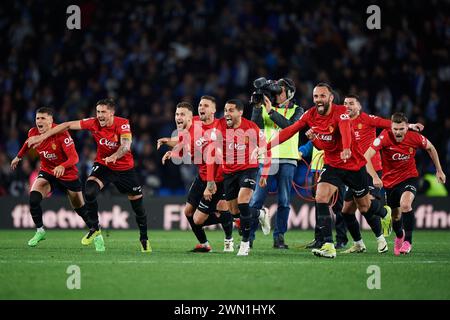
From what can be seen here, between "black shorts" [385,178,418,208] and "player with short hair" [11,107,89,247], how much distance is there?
461 centimetres

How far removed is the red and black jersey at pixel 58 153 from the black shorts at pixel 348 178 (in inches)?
164

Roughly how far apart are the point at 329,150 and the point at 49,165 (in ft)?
15.5

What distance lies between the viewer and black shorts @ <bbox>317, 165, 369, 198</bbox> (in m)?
11.6

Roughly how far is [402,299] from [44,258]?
5.24m

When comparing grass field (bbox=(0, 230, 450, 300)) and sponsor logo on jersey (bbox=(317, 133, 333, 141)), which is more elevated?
sponsor logo on jersey (bbox=(317, 133, 333, 141))

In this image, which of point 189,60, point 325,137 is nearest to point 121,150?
point 325,137

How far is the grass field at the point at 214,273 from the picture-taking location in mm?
8133

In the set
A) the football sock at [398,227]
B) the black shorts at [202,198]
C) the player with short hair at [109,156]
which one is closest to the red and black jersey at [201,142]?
the black shorts at [202,198]

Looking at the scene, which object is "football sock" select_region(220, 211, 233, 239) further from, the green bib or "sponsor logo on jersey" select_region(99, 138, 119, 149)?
"sponsor logo on jersey" select_region(99, 138, 119, 149)

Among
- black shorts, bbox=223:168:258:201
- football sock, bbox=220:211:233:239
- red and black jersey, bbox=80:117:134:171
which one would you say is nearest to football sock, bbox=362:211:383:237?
black shorts, bbox=223:168:258:201

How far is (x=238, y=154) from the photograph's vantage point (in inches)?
472

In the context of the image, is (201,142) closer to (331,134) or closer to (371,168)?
(331,134)

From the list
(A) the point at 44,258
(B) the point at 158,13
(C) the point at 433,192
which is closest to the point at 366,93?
(C) the point at 433,192

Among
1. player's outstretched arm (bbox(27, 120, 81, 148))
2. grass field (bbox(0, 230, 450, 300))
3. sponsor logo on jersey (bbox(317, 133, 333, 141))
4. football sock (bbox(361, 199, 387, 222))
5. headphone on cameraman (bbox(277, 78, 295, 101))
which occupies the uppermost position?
headphone on cameraman (bbox(277, 78, 295, 101))
